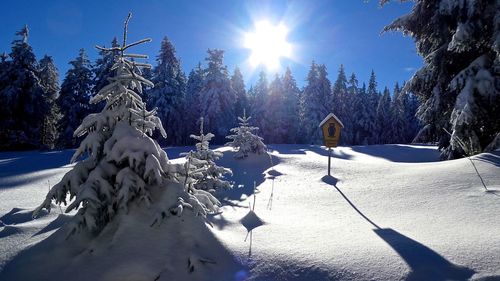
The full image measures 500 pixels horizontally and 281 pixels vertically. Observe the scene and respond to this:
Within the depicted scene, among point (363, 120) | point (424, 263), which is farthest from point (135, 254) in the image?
point (363, 120)

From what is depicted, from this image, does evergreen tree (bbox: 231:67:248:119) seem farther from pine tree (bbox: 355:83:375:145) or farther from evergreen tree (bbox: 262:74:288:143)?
pine tree (bbox: 355:83:375:145)

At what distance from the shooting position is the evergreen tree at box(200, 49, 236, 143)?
128 feet

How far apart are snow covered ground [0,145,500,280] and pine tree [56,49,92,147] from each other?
24.4m

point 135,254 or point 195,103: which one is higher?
point 195,103

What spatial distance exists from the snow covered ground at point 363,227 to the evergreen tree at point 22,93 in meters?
22.6

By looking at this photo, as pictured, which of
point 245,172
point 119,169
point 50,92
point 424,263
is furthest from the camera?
point 50,92

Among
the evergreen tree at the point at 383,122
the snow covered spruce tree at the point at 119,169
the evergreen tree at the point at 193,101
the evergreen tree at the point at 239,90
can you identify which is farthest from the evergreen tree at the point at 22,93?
the evergreen tree at the point at 383,122

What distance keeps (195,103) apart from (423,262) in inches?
1628

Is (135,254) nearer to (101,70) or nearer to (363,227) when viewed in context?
(363,227)

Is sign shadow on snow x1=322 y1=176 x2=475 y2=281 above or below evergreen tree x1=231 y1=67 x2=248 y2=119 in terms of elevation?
below

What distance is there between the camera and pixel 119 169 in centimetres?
442

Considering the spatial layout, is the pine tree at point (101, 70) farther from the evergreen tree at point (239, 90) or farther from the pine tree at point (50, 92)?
the evergreen tree at point (239, 90)

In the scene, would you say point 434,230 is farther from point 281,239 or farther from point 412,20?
point 412,20

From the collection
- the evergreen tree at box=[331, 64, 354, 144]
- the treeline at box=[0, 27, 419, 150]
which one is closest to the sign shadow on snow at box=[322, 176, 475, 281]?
the treeline at box=[0, 27, 419, 150]
